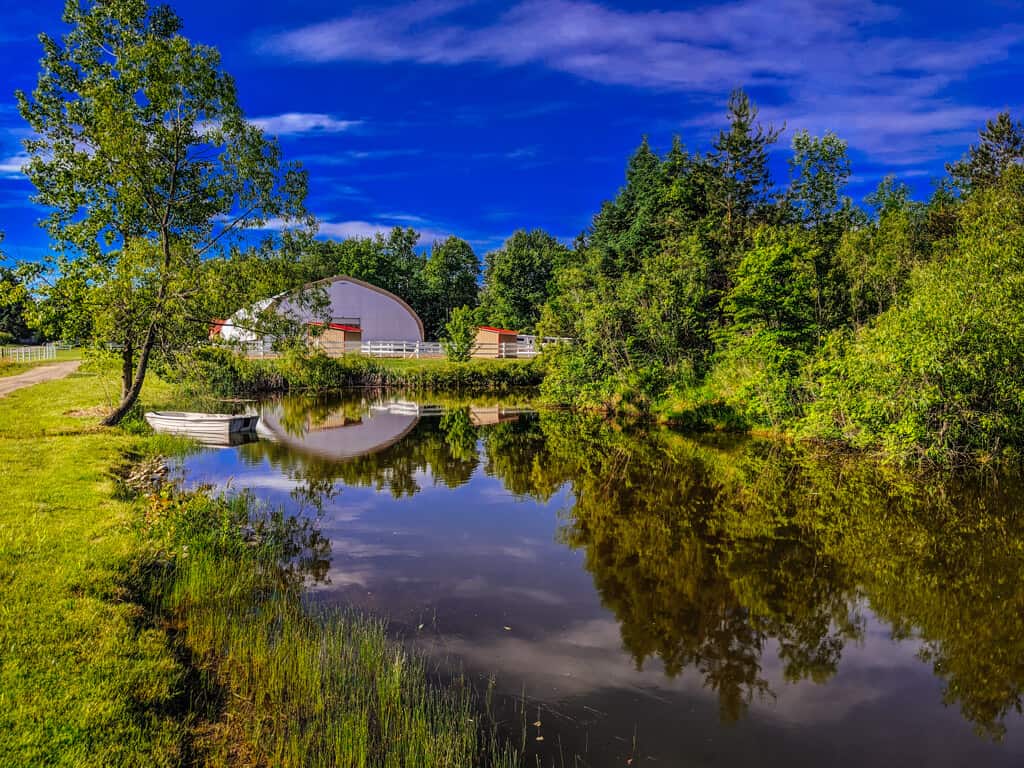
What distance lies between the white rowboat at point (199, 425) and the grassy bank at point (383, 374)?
16673 mm

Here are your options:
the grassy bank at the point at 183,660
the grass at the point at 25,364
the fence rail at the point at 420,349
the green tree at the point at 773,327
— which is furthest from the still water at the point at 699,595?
the fence rail at the point at 420,349

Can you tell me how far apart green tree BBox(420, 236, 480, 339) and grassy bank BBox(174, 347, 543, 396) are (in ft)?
94.2

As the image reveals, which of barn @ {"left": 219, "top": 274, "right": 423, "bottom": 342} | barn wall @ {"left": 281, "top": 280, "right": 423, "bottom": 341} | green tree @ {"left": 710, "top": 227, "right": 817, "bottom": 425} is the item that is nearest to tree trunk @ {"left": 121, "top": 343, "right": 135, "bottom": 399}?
green tree @ {"left": 710, "top": 227, "right": 817, "bottom": 425}

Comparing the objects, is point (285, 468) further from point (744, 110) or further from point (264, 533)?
point (744, 110)

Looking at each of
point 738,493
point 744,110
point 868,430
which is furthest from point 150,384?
point 744,110

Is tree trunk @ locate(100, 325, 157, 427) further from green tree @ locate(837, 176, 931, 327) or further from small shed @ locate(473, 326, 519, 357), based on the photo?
small shed @ locate(473, 326, 519, 357)

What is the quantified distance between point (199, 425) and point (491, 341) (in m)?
36.8

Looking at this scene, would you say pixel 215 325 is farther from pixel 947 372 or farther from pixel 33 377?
pixel 947 372

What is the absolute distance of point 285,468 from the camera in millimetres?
18266

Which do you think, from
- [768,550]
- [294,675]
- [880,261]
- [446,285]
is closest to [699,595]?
[768,550]

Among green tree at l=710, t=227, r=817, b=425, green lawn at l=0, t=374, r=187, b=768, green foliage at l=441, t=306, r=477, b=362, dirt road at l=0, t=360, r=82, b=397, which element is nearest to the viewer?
green lawn at l=0, t=374, r=187, b=768

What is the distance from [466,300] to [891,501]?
68799mm

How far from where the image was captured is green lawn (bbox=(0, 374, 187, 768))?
4762mm

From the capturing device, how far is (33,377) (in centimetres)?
3259
